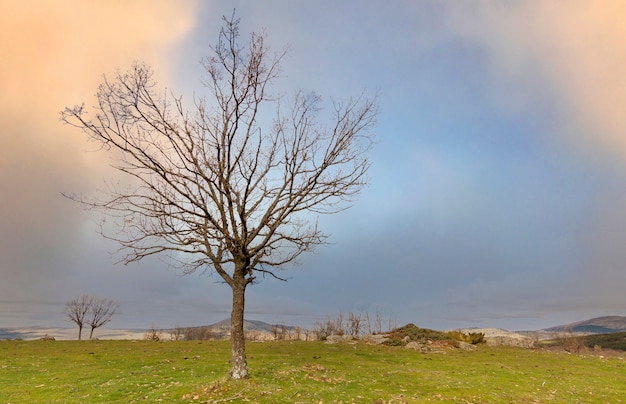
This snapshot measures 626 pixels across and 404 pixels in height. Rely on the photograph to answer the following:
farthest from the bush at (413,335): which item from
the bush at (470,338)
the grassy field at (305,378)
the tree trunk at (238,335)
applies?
the tree trunk at (238,335)

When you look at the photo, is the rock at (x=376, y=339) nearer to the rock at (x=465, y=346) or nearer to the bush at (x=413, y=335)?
the bush at (x=413, y=335)

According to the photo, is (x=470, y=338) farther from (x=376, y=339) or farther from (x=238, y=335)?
(x=238, y=335)

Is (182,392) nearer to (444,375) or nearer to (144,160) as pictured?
(144,160)

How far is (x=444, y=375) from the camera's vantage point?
21109 mm

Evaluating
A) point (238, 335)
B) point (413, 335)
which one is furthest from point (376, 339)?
point (238, 335)

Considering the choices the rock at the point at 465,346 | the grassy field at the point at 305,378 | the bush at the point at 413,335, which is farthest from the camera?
the bush at the point at 413,335

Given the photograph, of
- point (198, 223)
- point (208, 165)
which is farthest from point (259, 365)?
point (208, 165)

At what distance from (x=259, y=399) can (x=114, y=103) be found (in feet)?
47.3

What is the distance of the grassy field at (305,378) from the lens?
14.7m

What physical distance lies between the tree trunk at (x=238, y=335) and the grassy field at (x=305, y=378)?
65cm

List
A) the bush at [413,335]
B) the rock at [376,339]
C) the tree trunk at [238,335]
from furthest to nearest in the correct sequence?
the rock at [376,339] < the bush at [413,335] < the tree trunk at [238,335]

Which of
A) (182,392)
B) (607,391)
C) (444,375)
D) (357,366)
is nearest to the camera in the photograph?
(182,392)

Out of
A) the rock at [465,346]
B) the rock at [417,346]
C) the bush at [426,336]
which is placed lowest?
the rock at [465,346]

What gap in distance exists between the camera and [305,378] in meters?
17.5
